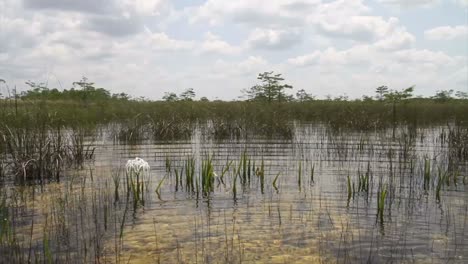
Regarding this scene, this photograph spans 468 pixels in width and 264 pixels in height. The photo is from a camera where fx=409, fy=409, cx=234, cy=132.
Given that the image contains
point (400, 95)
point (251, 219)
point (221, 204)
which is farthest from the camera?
point (400, 95)

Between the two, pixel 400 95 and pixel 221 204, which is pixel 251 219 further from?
pixel 400 95

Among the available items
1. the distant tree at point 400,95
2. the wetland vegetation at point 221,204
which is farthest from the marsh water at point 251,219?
the distant tree at point 400,95

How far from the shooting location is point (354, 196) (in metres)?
8.30

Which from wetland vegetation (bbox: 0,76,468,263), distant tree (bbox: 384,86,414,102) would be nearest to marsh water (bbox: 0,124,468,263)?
wetland vegetation (bbox: 0,76,468,263)

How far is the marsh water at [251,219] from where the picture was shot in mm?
5488

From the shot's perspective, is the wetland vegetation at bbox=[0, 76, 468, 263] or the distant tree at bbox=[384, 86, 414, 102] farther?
the distant tree at bbox=[384, 86, 414, 102]

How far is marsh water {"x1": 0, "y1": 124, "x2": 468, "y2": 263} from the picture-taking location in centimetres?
549

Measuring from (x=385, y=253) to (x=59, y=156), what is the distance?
743 cm

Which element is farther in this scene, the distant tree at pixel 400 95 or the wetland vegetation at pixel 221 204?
the distant tree at pixel 400 95

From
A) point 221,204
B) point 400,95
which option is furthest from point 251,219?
point 400,95

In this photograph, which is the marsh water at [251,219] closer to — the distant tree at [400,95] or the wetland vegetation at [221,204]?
the wetland vegetation at [221,204]

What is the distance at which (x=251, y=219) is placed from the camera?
688 cm

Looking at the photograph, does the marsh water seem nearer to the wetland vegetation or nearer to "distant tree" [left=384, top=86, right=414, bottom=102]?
the wetland vegetation

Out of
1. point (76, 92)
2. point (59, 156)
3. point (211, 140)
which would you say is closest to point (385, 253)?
point (59, 156)
